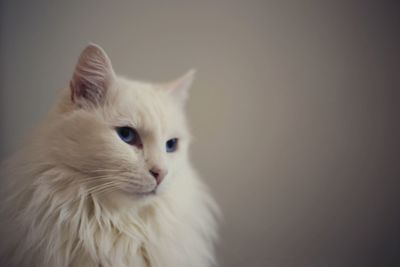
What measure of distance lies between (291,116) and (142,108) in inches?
22.4

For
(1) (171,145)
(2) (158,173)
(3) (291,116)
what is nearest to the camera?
(2) (158,173)

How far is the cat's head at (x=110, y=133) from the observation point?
76 centimetres

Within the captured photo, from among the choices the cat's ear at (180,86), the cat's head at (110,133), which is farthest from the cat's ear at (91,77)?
the cat's ear at (180,86)

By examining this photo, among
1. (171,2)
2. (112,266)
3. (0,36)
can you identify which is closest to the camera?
(112,266)

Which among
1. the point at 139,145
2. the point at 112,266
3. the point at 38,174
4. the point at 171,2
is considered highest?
the point at 171,2

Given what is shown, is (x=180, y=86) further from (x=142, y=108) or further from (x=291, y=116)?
(x=291, y=116)

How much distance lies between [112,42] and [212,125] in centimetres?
40

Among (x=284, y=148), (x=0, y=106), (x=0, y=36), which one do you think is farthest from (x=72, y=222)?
(x=284, y=148)

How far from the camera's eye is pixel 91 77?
817mm

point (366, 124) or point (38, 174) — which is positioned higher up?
point (366, 124)

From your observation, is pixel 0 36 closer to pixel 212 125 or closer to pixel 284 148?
pixel 212 125

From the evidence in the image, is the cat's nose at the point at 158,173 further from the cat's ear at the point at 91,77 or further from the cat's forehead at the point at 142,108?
the cat's ear at the point at 91,77

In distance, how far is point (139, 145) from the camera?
817mm

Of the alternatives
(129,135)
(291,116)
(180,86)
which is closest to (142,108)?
(129,135)
